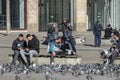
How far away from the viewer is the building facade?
39531 mm

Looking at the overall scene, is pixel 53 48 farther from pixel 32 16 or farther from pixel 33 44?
pixel 32 16

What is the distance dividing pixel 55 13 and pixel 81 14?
8.64ft

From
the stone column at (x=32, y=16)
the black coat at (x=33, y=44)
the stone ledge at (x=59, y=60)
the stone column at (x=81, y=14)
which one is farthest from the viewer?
the stone column at (x=81, y=14)

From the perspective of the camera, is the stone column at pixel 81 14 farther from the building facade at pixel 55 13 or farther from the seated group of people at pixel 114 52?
the seated group of people at pixel 114 52

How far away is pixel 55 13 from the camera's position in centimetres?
4150

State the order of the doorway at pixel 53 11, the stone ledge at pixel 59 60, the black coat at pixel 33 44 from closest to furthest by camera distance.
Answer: the black coat at pixel 33 44 < the stone ledge at pixel 59 60 < the doorway at pixel 53 11

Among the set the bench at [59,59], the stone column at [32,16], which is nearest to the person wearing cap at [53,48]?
the bench at [59,59]

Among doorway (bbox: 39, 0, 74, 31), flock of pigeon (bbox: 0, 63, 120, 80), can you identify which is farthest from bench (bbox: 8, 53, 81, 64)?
doorway (bbox: 39, 0, 74, 31)

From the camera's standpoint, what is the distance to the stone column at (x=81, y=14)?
131 feet

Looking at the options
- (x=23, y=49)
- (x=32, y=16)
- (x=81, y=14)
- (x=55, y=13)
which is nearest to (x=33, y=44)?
(x=23, y=49)

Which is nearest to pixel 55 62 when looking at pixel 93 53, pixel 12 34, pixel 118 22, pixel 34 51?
pixel 34 51

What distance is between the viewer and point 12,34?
37.3 m

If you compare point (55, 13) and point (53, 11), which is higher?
point (53, 11)

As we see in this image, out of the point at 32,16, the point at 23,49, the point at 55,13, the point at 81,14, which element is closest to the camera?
the point at 23,49
